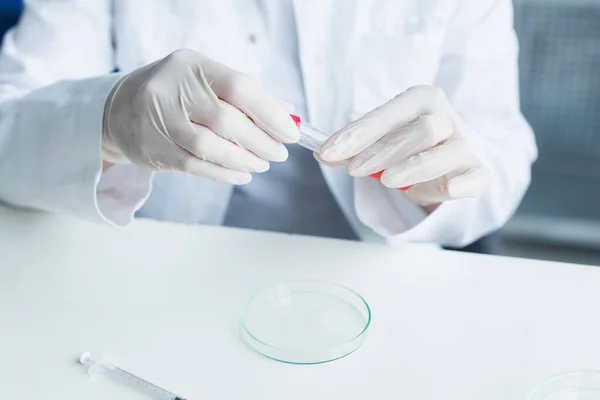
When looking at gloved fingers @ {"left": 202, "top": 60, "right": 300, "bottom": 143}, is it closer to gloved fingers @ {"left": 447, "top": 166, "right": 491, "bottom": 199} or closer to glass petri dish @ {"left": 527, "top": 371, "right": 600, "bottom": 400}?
gloved fingers @ {"left": 447, "top": 166, "right": 491, "bottom": 199}

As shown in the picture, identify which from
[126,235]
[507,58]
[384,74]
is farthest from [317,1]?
[126,235]

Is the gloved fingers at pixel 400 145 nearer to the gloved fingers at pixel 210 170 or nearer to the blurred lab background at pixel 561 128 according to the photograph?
the gloved fingers at pixel 210 170

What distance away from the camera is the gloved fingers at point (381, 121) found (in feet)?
2.41

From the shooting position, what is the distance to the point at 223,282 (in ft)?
2.48

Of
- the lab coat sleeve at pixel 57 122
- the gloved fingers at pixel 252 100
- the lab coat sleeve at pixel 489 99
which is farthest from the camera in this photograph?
the lab coat sleeve at pixel 489 99

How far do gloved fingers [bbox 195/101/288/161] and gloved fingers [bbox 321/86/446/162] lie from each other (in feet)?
0.19

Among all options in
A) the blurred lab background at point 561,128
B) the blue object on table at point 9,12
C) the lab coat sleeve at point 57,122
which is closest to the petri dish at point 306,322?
the lab coat sleeve at point 57,122

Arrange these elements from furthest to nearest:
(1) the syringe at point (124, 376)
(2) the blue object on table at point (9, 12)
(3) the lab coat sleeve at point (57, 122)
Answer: (2) the blue object on table at point (9, 12) < (3) the lab coat sleeve at point (57, 122) < (1) the syringe at point (124, 376)

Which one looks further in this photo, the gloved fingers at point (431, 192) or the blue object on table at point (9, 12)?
the blue object on table at point (9, 12)

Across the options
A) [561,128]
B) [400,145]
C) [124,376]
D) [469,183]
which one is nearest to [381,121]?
[400,145]

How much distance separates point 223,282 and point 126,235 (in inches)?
6.4

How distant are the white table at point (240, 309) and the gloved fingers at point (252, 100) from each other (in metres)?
0.15

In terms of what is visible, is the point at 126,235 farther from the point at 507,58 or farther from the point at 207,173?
the point at 507,58

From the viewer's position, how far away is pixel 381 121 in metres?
0.76
